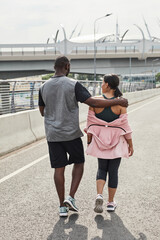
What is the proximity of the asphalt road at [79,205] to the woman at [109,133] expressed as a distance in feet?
1.05

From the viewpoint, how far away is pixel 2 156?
7.64 m

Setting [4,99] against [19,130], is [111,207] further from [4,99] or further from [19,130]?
[4,99]

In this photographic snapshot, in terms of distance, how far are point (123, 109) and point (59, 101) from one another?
726mm

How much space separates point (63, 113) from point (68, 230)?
1.26m

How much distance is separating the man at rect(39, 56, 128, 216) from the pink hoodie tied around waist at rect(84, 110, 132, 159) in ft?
0.61

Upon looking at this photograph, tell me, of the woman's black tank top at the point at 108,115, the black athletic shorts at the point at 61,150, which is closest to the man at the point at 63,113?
the black athletic shorts at the point at 61,150

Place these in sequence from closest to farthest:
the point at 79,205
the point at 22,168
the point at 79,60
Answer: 1. the point at 79,205
2. the point at 22,168
3. the point at 79,60

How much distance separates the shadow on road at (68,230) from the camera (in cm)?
346

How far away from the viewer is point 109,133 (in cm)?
404

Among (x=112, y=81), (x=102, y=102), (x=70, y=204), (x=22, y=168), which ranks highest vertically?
(x=112, y=81)

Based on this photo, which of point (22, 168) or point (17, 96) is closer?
point (22, 168)

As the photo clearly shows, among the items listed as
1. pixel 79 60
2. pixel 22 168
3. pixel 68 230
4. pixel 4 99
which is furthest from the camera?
pixel 79 60

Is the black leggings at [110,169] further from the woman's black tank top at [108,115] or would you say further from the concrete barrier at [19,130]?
the concrete barrier at [19,130]

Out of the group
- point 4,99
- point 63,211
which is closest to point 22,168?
point 63,211
